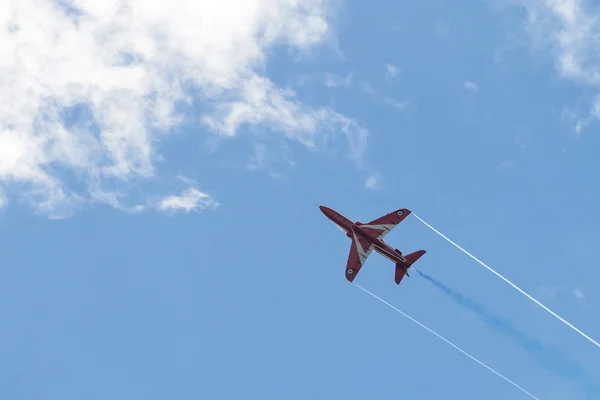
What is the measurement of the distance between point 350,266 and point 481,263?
36.2m

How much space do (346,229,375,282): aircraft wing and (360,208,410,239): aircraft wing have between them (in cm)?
259

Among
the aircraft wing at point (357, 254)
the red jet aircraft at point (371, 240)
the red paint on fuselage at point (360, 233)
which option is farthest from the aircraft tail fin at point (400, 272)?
the aircraft wing at point (357, 254)

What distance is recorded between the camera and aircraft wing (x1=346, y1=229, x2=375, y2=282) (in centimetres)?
14081

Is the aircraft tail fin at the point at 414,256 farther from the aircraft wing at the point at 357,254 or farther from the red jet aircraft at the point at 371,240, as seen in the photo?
the aircraft wing at the point at 357,254

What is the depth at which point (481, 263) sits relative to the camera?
11094 centimetres

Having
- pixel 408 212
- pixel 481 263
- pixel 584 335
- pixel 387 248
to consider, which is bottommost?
pixel 584 335

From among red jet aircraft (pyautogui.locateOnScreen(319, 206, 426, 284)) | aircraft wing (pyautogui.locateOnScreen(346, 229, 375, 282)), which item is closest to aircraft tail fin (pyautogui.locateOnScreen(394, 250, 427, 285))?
red jet aircraft (pyautogui.locateOnScreen(319, 206, 426, 284))

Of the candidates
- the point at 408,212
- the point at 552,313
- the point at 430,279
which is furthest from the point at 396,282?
the point at 552,313

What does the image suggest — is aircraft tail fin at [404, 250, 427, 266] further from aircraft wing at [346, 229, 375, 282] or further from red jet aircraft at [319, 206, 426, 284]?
aircraft wing at [346, 229, 375, 282]

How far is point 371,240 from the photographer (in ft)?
460

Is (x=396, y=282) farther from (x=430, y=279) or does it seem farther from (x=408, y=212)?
(x=408, y=212)

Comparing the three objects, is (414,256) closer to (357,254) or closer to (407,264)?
(407,264)

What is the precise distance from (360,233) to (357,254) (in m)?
4.58

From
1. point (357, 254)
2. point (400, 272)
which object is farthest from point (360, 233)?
point (400, 272)
